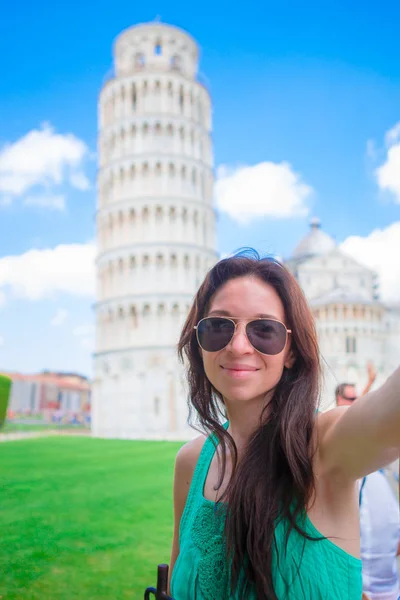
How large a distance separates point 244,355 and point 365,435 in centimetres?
62

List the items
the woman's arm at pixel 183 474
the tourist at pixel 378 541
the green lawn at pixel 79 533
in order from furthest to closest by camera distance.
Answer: the green lawn at pixel 79 533 < the tourist at pixel 378 541 < the woman's arm at pixel 183 474

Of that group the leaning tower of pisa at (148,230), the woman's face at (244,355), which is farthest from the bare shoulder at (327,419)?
the leaning tower of pisa at (148,230)

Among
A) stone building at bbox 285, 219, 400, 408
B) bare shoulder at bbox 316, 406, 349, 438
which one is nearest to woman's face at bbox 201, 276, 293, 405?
bare shoulder at bbox 316, 406, 349, 438

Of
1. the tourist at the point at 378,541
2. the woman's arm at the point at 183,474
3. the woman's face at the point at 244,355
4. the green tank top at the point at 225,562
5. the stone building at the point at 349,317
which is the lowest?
the tourist at the point at 378,541

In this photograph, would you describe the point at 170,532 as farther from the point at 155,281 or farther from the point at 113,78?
the point at 113,78

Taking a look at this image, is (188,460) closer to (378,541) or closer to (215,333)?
(215,333)

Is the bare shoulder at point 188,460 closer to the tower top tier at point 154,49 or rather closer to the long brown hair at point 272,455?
the long brown hair at point 272,455

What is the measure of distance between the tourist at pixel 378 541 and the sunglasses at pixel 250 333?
7.70ft

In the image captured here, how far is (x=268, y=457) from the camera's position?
77.0 inches

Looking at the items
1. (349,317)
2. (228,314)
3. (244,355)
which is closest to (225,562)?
(244,355)

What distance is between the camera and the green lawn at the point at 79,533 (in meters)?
5.84

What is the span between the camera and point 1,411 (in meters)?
13.9

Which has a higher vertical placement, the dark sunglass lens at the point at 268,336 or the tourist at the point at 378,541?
the dark sunglass lens at the point at 268,336

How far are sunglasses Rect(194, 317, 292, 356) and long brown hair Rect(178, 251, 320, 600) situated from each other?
108mm
